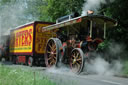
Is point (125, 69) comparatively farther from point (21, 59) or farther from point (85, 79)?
point (21, 59)

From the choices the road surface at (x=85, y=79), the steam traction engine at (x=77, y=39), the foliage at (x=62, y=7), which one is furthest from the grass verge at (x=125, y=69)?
the foliage at (x=62, y=7)

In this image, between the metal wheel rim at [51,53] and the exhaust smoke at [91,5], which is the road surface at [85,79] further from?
the exhaust smoke at [91,5]

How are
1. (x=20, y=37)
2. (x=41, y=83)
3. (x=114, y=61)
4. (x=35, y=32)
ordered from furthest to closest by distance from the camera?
1. (x=20, y=37)
2. (x=35, y=32)
3. (x=114, y=61)
4. (x=41, y=83)

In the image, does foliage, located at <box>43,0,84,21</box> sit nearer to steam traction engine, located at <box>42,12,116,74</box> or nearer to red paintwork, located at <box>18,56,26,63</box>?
steam traction engine, located at <box>42,12,116,74</box>

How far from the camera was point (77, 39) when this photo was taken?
12547mm

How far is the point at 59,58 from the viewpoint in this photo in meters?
13.0

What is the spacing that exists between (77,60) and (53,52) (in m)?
2.17

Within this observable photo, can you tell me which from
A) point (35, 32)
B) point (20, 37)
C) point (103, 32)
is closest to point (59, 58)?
point (103, 32)

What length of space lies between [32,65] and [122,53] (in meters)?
5.96

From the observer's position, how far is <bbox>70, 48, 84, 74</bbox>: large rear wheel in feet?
37.4

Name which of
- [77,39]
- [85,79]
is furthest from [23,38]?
[85,79]

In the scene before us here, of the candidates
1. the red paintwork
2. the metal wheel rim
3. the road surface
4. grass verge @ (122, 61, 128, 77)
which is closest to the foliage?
the metal wheel rim

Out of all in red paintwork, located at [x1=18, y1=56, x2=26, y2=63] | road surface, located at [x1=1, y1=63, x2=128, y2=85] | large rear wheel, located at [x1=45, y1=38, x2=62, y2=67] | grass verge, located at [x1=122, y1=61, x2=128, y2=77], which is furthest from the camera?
red paintwork, located at [x1=18, y1=56, x2=26, y2=63]

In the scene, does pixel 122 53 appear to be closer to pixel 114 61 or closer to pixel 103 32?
pixel 114 61
